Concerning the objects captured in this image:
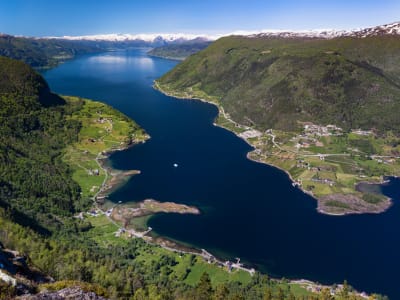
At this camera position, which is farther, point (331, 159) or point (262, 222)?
point (331, 159)

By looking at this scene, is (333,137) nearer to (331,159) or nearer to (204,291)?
(331,159)

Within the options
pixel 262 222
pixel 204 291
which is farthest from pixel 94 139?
pixel 204 291

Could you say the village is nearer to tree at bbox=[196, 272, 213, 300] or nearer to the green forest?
the green forest

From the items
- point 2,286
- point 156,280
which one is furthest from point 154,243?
point 2,286

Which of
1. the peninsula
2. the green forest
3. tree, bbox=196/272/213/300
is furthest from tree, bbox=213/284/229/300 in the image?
the peninsula

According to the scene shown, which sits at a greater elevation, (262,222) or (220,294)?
(220,294)

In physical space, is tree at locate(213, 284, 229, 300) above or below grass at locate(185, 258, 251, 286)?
above

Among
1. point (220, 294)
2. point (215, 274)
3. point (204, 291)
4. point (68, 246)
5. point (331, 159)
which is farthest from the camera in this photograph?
point (331, 159)

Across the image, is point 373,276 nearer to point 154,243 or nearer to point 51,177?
point 154,243

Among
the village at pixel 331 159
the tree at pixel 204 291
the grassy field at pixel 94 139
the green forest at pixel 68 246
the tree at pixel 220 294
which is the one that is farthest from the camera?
the grassy field at pixel 94 139

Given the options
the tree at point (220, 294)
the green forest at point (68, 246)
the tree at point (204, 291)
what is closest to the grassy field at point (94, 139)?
the green forest at point (68, 246)

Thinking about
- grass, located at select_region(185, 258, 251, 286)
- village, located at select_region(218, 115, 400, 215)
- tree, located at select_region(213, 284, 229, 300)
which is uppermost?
tree, located at select_region(213, 284, 229, 300)

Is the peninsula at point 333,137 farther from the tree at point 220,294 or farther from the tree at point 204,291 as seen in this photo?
the tree at point 220,294
